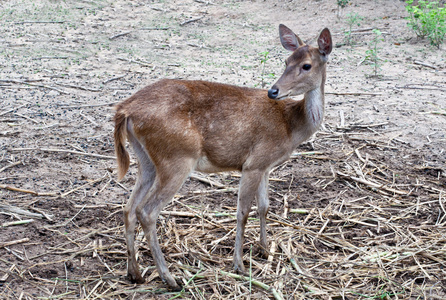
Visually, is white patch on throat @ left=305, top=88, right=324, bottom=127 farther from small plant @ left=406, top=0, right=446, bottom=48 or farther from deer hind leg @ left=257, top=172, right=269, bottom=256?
small plant @ left=406, top=0, right=446, bottom=48

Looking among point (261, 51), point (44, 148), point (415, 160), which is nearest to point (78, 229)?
point (44, 148)

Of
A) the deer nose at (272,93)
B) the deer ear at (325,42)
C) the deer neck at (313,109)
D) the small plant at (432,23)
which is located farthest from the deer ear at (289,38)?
the small plant at (432,23)

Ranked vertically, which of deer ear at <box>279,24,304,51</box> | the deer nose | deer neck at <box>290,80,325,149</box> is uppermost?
deer ear at <box>279,24,304,51</box>

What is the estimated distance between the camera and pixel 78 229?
4.87 meters

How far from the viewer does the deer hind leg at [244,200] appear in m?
4.43

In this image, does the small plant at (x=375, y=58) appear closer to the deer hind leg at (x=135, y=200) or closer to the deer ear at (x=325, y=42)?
the deer ear at (x=325, y=42)

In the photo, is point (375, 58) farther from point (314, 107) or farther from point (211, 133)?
point (211, 133)

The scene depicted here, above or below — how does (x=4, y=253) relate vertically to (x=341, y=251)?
above

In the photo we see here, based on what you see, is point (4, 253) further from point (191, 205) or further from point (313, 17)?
point (313, 17)

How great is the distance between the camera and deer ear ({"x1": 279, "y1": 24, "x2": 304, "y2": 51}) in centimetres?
500

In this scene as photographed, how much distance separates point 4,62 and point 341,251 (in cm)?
742

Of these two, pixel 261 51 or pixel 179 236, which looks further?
pixel 261 51

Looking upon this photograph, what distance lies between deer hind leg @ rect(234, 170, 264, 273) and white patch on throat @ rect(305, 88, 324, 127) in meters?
0.72

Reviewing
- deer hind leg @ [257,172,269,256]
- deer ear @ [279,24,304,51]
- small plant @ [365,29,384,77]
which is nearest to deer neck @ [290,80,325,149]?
deer hind leg @ [257,172,269,256]
